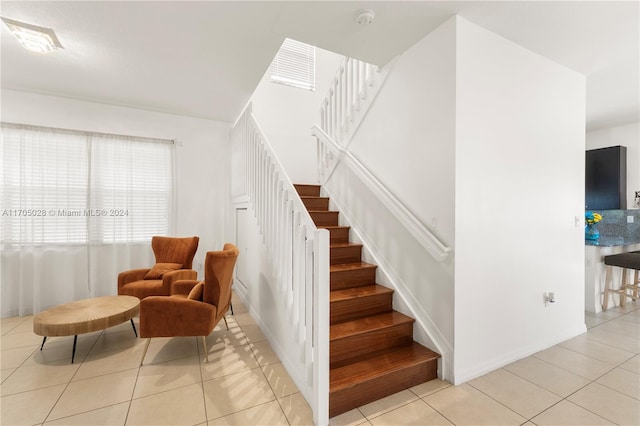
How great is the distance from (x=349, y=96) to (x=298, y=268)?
8.00 ft

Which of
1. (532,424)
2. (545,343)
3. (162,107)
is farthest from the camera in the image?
(162,107)

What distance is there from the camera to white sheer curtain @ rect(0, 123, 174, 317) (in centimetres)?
358

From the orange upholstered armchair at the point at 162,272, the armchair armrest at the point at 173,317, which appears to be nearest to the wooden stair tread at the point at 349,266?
the armchair armrest at the point at 173,317

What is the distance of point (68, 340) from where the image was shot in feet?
9.64

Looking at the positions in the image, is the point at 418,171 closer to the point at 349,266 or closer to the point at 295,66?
the point at 349,266

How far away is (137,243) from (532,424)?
4783 mm

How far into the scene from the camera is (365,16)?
2.12m

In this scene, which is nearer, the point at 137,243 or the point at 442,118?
the point at 442,118

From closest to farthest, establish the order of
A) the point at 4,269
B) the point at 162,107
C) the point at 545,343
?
1. the point at 545,343
2. the point at 4,269
3. the point at 162,107

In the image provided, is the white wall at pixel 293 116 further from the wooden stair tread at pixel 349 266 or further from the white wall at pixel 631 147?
the white wall at pixel 631 147

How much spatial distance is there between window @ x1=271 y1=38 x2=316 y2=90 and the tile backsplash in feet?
17.5

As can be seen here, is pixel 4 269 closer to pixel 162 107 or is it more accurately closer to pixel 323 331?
pixel 162 107

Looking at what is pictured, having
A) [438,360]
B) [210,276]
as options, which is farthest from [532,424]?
[210,276]

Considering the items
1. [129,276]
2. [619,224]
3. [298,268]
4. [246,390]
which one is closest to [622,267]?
[619,224]
